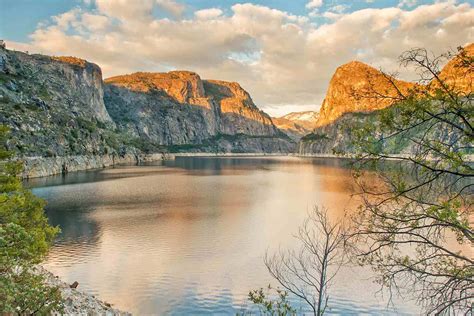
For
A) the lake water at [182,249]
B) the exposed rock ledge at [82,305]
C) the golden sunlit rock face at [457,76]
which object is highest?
the golden sunlit rock face at [457,76]

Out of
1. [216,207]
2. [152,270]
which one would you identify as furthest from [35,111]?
[152,270]

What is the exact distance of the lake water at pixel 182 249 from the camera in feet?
84.2

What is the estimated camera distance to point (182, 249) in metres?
37.4

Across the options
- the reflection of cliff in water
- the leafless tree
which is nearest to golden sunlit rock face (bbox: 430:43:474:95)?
the leafless tree

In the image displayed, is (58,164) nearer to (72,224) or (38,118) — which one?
(38,118)

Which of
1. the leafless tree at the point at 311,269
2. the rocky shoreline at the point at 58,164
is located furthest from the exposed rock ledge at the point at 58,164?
the leafless tree at the point at 311,269

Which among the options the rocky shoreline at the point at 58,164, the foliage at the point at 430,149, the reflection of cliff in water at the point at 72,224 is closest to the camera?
the foliage at the point at 430,149

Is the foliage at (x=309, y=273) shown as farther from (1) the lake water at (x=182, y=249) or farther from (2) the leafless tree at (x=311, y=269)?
(1) the lake water at (x=182, y=249)

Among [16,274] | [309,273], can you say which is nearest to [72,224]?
[309,273]

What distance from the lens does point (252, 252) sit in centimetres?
3666

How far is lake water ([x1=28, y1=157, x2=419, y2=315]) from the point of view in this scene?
25.7 m

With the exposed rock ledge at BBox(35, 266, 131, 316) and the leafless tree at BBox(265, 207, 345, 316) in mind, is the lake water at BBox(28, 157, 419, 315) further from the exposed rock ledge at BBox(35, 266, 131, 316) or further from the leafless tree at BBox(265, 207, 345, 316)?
the exposed rock ledge at BBox(35, 266, 131, 316)

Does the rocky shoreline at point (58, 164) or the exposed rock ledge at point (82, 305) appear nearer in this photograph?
the exposed rock ledge at point (82, 305)

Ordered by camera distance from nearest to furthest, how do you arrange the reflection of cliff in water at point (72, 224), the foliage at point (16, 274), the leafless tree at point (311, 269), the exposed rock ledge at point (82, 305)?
the foliage at point (16, 274) → the leafless tree at point (311, 269) → the exposed rock ledge at point (82, 305) → the reflection of cliff in water at point (72, 224)
